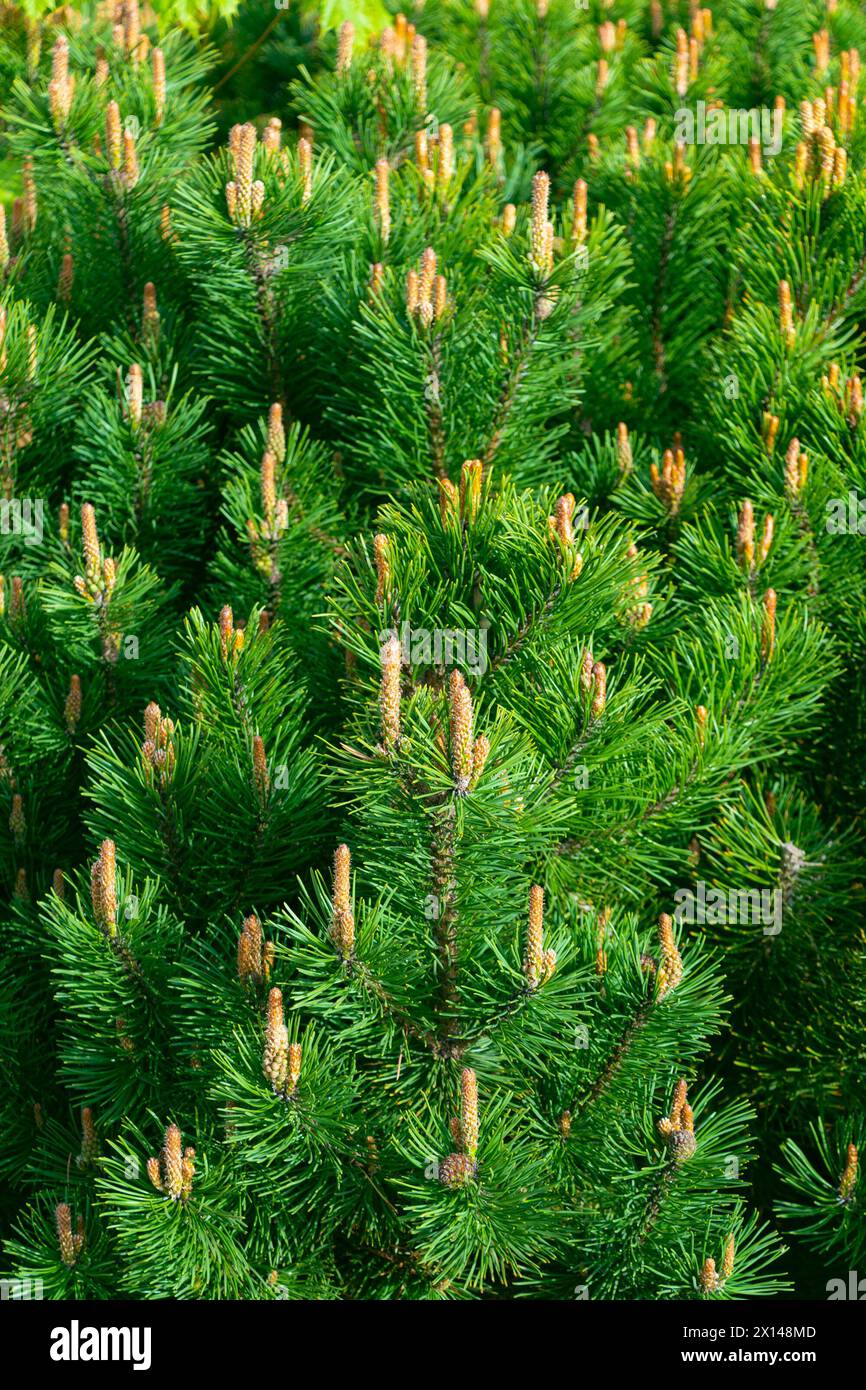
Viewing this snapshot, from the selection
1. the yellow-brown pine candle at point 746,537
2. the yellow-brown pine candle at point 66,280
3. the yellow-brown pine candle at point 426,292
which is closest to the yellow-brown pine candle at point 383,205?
the yellow-brown pine candle at point 426,292

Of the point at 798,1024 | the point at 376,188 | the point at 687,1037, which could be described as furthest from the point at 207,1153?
the point at 376,188

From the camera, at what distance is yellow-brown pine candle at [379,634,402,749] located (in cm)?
178

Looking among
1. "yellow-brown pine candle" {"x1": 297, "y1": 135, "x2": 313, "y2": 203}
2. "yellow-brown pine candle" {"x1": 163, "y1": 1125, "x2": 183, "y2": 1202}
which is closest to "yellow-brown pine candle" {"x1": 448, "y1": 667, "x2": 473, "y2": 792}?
"yellow-brown pine candle" {"x1": 163, "y1": 1125, "x2": 183, "y2": 1202}

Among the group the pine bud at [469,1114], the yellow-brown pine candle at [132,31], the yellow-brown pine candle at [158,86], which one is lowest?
the pine bud at [469,1114]

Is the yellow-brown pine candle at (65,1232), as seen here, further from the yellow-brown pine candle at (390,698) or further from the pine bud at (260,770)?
the yellow-brown pine candle at (390,698)

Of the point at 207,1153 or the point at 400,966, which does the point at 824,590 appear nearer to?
the point at 400,966

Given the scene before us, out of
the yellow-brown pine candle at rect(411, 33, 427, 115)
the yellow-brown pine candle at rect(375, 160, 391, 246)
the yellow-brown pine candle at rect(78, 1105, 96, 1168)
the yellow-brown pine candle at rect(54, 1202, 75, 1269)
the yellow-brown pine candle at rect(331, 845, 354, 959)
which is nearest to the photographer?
the yellow-brown pine candle at rect(331, 845, 354, 959)

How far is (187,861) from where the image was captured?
224cm

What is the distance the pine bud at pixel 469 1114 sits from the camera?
1.84 metres

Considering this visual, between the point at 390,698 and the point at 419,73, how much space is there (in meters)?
1.88

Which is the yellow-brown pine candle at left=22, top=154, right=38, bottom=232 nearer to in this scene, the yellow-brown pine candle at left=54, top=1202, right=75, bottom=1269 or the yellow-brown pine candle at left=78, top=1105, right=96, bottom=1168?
the yellow-brown pine candle at left=78, top=1105, right=96, bottom=1168

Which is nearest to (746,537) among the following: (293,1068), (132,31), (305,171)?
(305,171)

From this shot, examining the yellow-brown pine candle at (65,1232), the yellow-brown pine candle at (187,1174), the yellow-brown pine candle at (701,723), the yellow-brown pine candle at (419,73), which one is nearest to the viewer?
the yellow-brown pine candle at (187,1174)

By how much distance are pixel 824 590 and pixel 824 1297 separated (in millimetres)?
1261
